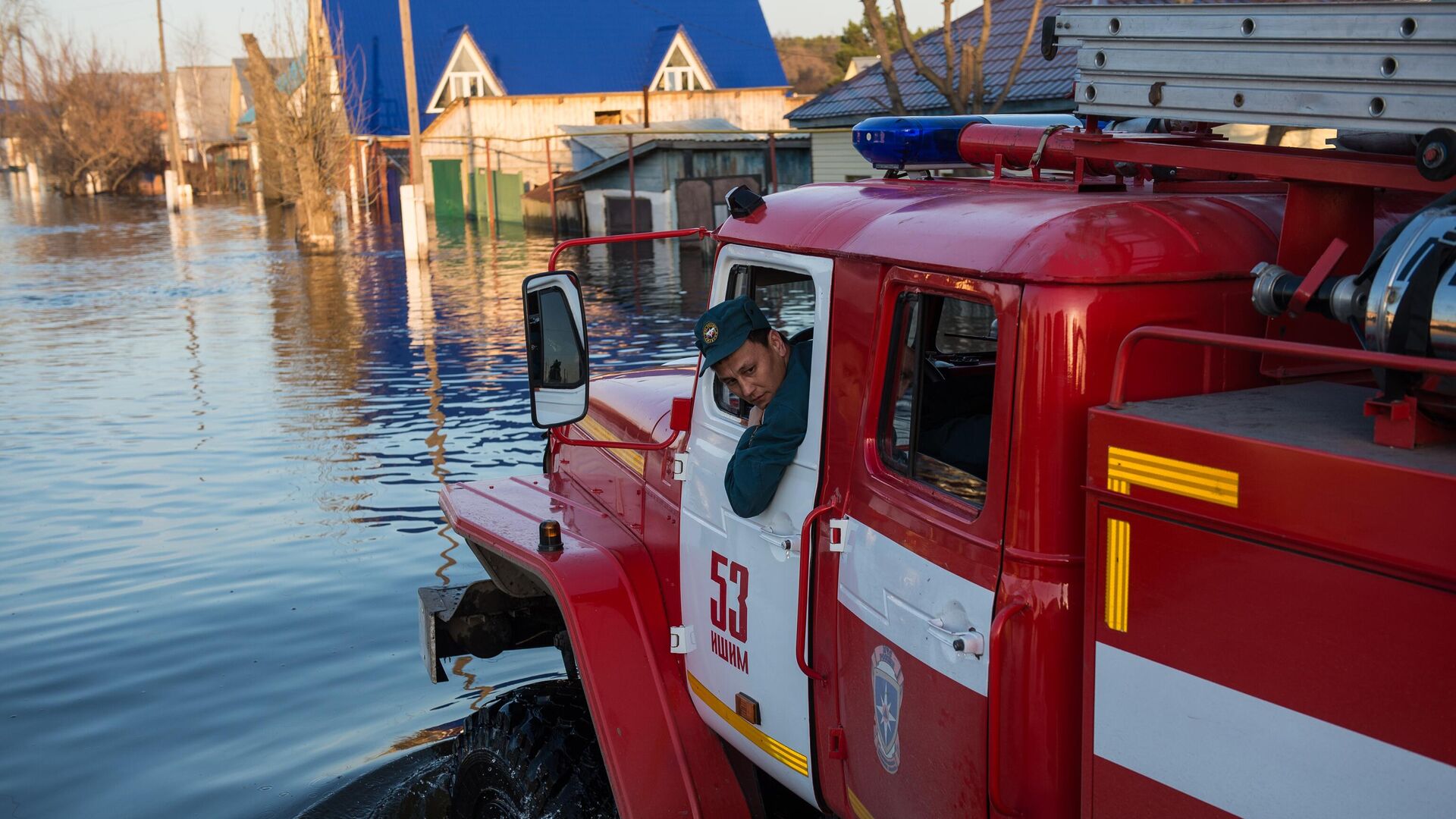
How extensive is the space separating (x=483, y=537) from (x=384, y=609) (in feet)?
13.3

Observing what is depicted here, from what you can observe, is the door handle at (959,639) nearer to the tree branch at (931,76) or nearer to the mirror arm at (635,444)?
the mirror arm at (635,444)

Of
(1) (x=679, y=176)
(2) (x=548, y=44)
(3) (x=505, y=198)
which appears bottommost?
(3) (x=505, y=198)

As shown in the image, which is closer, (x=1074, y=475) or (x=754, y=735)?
(x=1074, y=475)

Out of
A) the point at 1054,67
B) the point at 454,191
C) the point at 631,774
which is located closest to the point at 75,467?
the point at 631,774

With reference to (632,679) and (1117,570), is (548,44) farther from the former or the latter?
(1117,570)

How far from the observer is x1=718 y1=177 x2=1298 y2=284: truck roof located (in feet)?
7.88

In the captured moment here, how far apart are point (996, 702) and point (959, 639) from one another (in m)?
0.15

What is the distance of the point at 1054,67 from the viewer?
19812 mm

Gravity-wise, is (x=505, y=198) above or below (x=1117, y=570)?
above

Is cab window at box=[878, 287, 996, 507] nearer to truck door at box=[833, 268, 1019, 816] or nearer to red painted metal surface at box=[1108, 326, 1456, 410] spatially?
truck door at box=[833, 268, 1019, 816]

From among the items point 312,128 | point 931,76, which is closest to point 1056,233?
point 931,76

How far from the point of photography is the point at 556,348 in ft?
11.8

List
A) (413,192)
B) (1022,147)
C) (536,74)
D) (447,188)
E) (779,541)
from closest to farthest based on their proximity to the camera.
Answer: (779,541) < (1022,147) < (413,192) < (447,188) < (536,74)

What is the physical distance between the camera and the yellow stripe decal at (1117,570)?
220 centimetres
